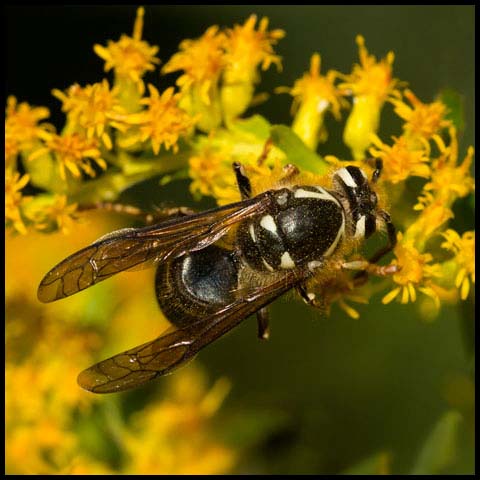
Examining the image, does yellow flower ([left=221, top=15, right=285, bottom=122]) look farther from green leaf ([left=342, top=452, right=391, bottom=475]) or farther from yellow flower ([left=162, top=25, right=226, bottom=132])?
green leaf ([left=342, top=452, right=391, bottom=475])

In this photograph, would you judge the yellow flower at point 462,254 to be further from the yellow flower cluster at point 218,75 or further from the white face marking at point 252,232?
the yellow flower cluster at point 218,75

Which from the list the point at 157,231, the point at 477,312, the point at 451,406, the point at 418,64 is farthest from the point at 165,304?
the point at 418,64

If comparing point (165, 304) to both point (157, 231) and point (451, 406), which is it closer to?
point (157, 231)

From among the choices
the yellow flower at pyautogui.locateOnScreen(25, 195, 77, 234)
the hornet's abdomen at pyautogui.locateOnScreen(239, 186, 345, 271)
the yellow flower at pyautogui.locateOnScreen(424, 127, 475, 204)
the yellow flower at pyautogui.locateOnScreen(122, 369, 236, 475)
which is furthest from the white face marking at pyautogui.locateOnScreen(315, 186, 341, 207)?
the yellow flower at pyautogui.locateOnScreen(122, 369, 236, 475)

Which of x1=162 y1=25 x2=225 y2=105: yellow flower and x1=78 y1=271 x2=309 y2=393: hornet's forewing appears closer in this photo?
x1=78 y1=271 x2=309 y2=393: hornet's forewing

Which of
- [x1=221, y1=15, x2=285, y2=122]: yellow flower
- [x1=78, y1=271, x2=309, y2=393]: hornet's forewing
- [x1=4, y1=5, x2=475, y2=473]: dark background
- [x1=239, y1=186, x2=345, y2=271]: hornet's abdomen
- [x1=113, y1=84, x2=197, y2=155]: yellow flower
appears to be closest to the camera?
[x1=78, y1=271, x2=309, y2=393]: hornet's forewing

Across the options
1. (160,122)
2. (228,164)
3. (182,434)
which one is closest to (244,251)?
(228,164)
